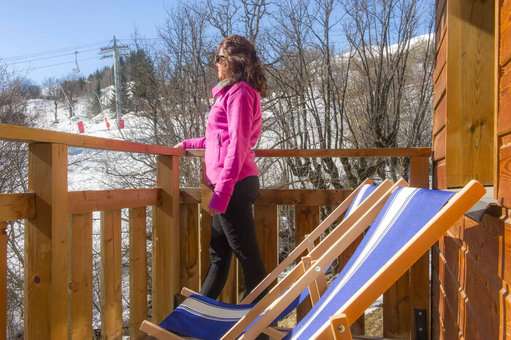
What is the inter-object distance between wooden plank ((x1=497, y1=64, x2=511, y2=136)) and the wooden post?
4.83 ft

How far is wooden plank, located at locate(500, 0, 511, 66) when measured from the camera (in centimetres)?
115

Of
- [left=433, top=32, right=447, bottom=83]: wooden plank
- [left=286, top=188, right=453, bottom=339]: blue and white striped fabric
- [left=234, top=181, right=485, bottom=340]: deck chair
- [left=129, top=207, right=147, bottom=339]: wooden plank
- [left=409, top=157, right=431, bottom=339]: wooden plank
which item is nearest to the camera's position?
[left=234, top=181, right=485, bottom=340]: deck chair

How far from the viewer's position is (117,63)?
14.2m

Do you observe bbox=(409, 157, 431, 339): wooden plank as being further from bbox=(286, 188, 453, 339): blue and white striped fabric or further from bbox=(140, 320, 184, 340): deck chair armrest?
bbox=(140, 320, 184, 340): deck chair armrest

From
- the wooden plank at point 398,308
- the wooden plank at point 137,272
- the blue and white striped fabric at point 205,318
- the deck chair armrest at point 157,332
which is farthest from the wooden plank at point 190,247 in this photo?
the wooden plank at point 398,308

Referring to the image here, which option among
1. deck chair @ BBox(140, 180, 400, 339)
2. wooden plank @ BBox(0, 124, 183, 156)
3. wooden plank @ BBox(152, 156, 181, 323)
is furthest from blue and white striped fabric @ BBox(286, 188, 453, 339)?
wooden plank @ BBox(152, 156, 181, 323)

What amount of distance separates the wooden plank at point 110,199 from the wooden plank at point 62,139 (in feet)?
0.72

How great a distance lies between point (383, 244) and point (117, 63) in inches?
552

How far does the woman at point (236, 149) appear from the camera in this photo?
7.60ft

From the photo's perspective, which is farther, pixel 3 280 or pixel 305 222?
pixel 305 222

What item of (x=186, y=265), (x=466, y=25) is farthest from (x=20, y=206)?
(x=466, y=25)

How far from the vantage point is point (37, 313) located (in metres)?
1.69

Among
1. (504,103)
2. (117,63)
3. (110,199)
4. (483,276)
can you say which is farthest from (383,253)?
(117,63)

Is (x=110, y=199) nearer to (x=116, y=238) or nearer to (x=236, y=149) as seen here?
(x=116, y=238)
